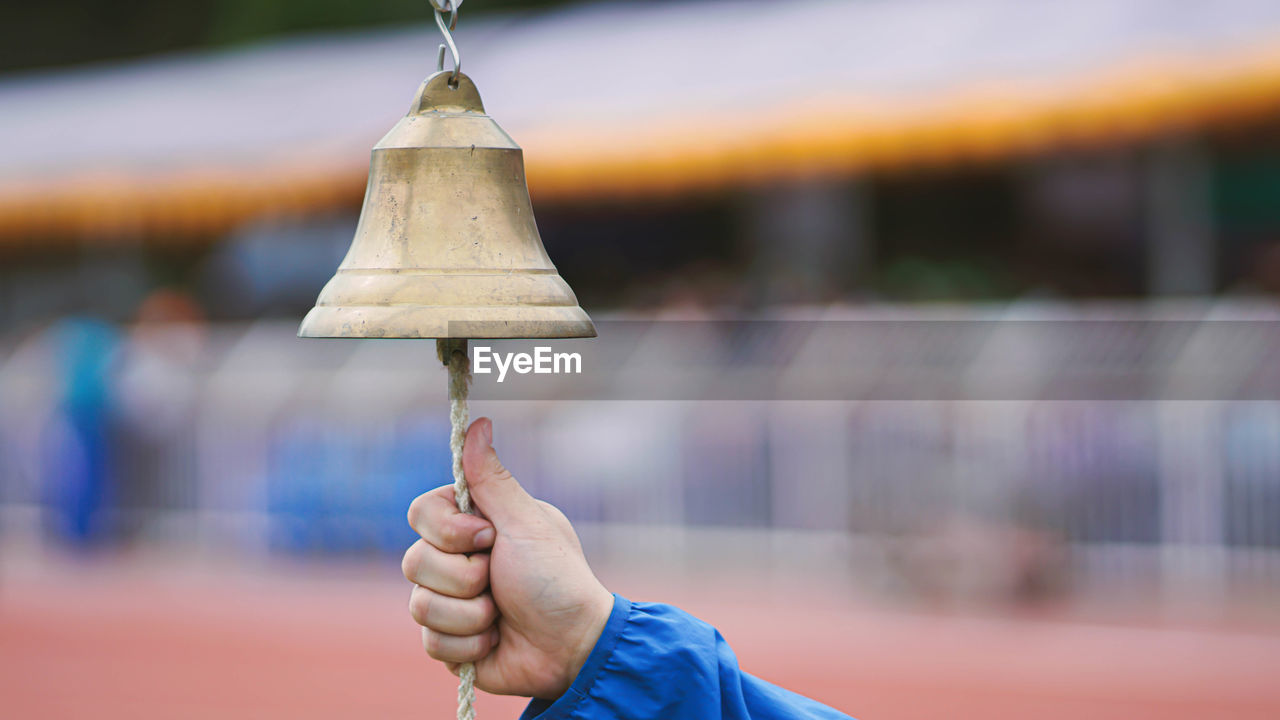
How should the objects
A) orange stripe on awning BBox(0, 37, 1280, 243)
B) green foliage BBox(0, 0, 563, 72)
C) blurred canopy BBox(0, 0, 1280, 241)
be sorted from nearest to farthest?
orange stripe on awning BBox(0, 37, 1280, 243) < blurred canopy BBox(0, 0, 1280, 241) < green foliage BBox(0, 0, 563, 72)

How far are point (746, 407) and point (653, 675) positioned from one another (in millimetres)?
5918

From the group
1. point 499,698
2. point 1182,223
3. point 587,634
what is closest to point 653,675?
point 587,634

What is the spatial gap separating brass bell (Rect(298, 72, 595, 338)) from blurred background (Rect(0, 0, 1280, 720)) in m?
4.40

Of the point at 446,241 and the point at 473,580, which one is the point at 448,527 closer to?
the point at 473,580

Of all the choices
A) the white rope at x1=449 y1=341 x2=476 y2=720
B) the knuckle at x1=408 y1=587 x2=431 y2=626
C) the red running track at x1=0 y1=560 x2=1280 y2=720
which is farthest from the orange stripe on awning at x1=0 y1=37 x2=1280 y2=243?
the knuckle at x1=408 y1=587 x2=431 y2=626

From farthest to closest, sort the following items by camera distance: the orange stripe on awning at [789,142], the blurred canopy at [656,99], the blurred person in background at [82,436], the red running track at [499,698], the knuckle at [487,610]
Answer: the blurred person in background at [82,436] → the blurred canopy at [656,99] → the orange stripe on awning at [789,142] → the red running track at [499,698] → the knuckle at [487,610]

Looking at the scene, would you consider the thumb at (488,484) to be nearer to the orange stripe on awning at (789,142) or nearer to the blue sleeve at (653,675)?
the blue sleeve at (653,675)

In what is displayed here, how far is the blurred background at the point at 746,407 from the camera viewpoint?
21.8 ft

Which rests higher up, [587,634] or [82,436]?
[82,436]

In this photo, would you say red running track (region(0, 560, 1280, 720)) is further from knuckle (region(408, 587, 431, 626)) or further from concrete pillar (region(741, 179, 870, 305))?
knuckle (region(408, 587, 431, 626))

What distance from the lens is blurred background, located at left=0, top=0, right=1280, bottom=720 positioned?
6648 millimetres

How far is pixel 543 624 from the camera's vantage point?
67.1 inches

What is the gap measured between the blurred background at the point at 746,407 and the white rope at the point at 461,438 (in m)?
4.29

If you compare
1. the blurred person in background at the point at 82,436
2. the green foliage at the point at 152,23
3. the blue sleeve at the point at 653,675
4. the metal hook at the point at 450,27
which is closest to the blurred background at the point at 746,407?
the blurred person in background at the point at 82,436
